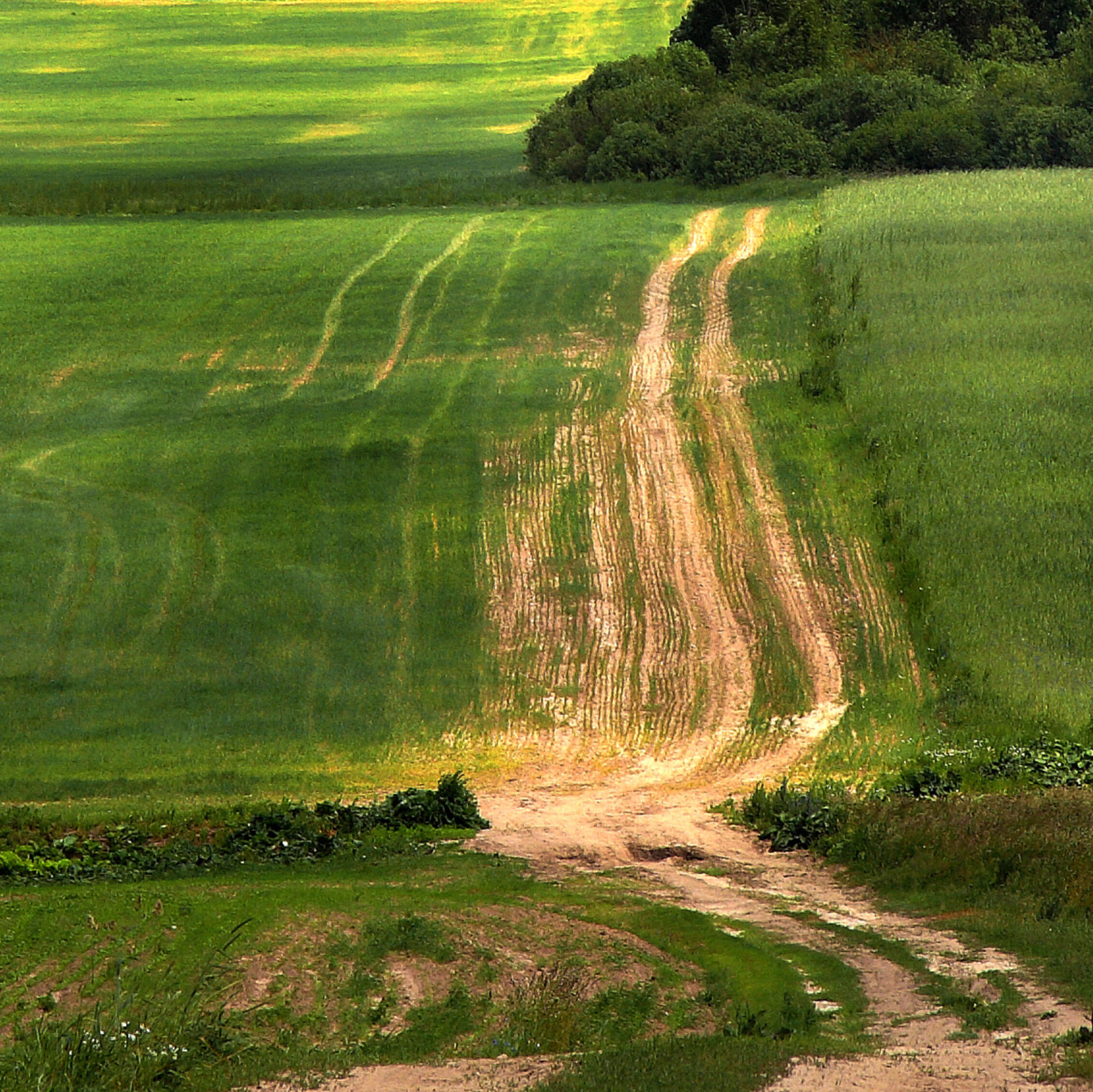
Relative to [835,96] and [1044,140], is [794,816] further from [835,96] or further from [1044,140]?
[835,96]

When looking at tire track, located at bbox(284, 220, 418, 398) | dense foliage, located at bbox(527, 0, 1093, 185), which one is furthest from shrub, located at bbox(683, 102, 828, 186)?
tire track, located at bbox(284, 220, 418, 398)

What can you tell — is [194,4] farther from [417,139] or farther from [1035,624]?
[1035,624]

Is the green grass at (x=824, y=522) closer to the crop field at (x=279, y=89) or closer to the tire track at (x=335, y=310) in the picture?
the tire track at (x=335, y=310)

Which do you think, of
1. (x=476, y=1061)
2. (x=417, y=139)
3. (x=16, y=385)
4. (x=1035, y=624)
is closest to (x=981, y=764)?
(x=1035, y=624)

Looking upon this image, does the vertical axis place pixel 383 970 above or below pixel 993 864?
above

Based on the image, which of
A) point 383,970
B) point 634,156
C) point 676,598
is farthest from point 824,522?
point 634,156

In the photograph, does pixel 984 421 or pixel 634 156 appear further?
pixel 634 156

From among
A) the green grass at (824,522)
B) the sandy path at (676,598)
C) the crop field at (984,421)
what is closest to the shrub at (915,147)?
the crop field at (984,421)
